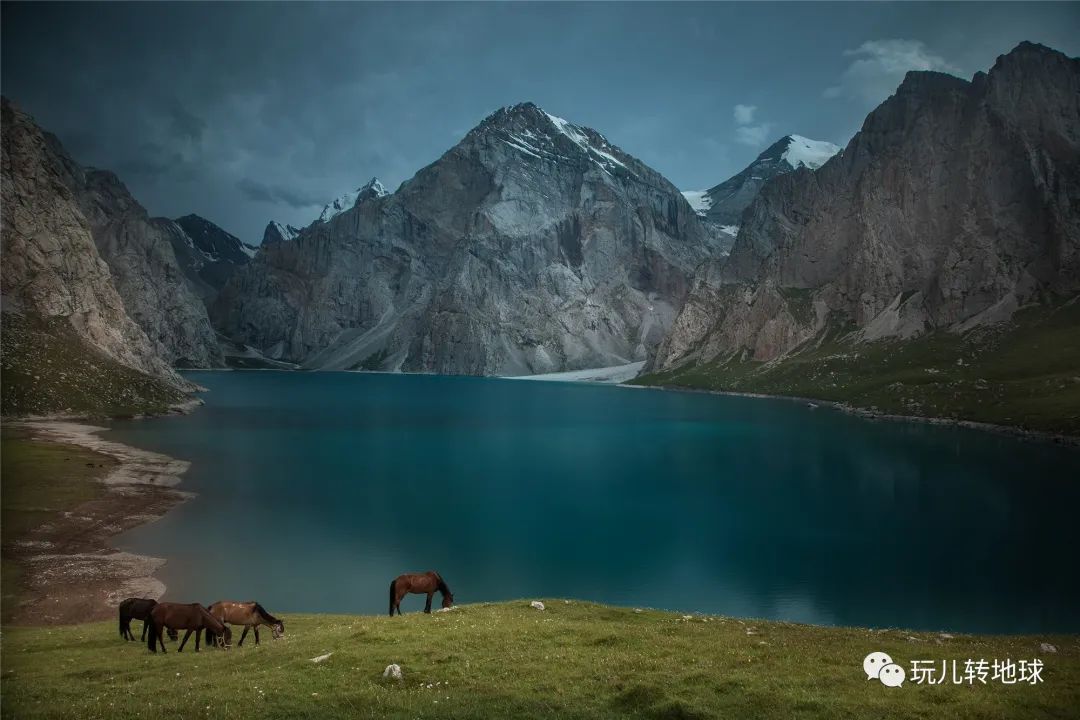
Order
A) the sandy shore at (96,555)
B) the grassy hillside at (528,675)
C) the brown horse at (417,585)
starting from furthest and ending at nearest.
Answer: the sandy shore at (96,555), the brown horse at (417,585), the grassy hillside at (528,675)

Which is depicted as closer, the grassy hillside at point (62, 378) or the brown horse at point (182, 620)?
the brown horse at point (182, 620)

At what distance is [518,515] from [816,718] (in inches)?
1902

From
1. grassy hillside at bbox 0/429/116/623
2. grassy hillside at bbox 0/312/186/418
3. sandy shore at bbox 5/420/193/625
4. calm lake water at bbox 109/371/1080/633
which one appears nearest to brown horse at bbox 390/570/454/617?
calm lake water at bbox 109/371/1080/633

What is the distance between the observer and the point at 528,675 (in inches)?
703

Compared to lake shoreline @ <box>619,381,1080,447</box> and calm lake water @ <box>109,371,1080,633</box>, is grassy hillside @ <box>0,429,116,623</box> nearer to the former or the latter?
calm lake water @ <box>109,371,1080,633</box>

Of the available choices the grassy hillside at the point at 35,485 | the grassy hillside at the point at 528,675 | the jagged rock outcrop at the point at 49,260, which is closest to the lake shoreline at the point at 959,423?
the grassy hillside at the point at 528,675

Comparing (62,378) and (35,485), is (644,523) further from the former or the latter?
(62,378)

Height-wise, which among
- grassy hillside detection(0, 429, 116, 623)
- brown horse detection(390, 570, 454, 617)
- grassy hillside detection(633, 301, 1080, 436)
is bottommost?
grassy hillside detection(0, 429, 116, 623)

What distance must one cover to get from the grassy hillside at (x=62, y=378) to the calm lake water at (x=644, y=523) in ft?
35.0

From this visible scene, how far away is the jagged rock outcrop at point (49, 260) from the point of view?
430 feet

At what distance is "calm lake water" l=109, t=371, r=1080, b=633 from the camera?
41406 mm

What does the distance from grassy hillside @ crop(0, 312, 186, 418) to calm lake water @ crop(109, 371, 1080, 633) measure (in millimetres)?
10683

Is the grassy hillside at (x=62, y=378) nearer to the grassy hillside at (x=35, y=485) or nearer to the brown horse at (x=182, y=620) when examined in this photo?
the grassy hillside at (x=35, y=485)

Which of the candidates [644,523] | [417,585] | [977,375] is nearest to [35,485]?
[417,585]
